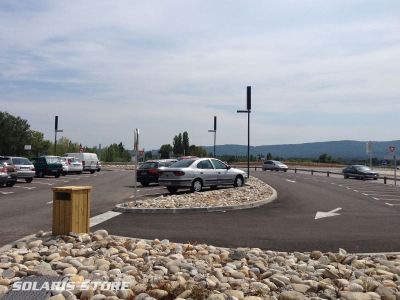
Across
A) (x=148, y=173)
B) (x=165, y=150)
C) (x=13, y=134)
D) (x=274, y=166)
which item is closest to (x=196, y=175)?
(x=148, y=173)

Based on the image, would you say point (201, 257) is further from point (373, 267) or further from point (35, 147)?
point (35, 147)

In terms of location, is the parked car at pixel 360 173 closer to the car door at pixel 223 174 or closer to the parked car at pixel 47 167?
the car door at pixel 223 174

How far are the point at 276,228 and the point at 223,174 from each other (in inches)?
445

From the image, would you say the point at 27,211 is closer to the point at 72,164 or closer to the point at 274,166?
the point at 72,164

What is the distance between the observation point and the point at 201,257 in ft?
26.8

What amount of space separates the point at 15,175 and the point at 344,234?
19.3 meters

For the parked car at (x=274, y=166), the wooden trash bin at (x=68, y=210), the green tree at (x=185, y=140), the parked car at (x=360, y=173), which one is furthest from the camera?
the green tree at (x=185, y=140)

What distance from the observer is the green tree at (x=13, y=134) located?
63.3m

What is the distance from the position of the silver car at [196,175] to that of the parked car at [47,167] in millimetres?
16341

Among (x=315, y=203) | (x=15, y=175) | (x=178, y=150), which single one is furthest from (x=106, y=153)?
(x=315, y=203)

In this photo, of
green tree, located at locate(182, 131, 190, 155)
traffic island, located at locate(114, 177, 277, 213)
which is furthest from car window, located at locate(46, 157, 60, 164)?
green tree, located at locate(182, 131, 190, 155)

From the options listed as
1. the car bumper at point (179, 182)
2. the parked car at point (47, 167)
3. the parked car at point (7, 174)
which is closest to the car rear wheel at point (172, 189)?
the car bumper at point (179, 182)

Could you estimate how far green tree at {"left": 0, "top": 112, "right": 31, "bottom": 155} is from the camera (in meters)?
63.3

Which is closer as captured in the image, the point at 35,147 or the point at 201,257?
the point at 201,257
